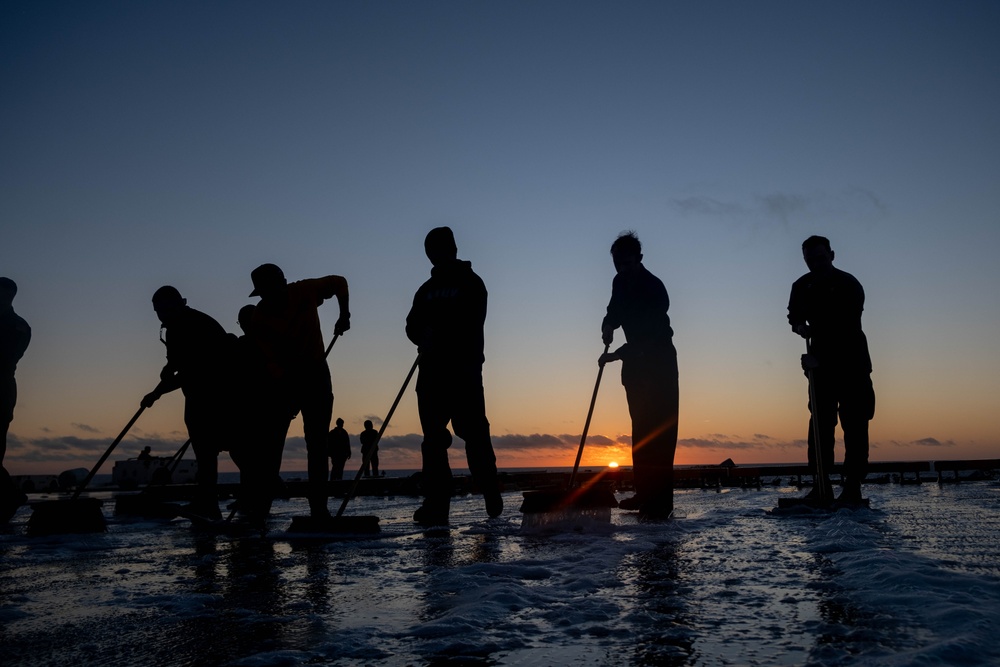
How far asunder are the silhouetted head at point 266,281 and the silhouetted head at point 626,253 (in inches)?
103

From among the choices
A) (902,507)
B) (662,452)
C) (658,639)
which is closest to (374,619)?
(658,639)

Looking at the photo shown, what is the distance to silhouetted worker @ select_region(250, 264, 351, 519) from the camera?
18.9 feet

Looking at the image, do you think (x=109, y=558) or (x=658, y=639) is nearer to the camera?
(x=658, y=639)

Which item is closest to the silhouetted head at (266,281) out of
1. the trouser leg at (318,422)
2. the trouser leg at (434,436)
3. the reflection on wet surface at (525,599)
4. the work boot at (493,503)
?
the trouser leg at (318,422)

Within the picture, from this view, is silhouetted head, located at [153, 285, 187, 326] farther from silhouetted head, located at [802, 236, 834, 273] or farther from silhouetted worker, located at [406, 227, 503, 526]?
silhouetted head, located at [802, 236, 834, 273]

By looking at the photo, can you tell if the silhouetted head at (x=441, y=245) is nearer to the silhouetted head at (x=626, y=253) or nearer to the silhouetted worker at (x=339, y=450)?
the silhouetted head at (x=626, y=253)

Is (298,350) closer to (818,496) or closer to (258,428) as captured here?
(258,428)

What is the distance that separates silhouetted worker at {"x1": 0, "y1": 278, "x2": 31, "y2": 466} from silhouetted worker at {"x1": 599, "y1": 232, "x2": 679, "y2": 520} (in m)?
5.26

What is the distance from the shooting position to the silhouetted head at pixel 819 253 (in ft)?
20.8

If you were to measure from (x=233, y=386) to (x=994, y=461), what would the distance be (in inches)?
460

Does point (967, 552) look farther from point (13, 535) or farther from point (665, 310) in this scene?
point (13, 535)

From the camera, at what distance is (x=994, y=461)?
484 inches

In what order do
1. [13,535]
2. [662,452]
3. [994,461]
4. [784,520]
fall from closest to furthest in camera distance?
[784,520] → [13,535] → [662,452] → [994,461]

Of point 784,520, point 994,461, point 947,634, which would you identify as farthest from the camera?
point 994,461
